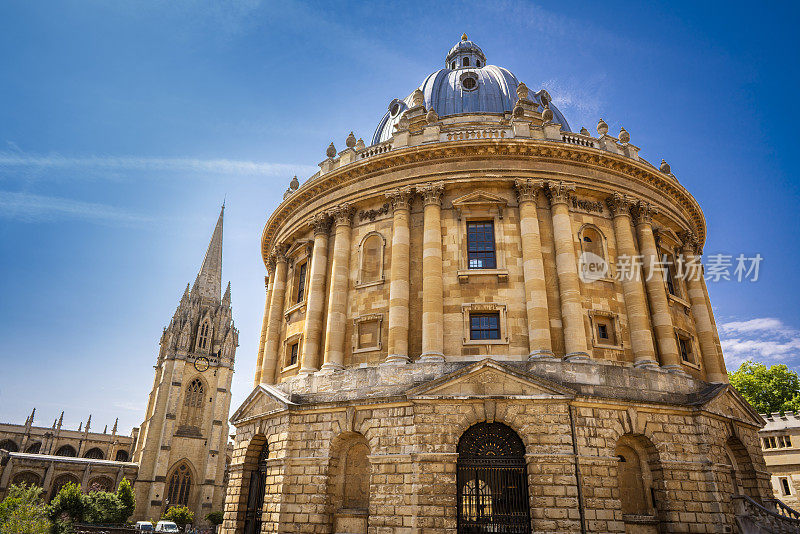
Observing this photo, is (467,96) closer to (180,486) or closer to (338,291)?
(338,291)

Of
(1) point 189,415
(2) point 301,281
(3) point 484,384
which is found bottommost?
(3) point 484,384

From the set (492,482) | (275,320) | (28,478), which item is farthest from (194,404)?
(492,482)

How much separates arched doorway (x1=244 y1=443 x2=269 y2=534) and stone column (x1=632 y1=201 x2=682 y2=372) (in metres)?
18.7

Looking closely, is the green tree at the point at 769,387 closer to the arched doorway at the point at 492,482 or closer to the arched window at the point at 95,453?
the arched doorway at the point at 492,482

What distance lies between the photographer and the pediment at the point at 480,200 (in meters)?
24.3

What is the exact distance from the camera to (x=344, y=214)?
87.5 ft

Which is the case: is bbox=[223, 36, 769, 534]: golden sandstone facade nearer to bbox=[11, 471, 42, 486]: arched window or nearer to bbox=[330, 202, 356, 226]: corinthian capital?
bbox=[330, 202, 356, 226]: corinthian capital

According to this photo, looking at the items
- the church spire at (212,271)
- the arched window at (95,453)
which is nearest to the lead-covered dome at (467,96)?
the church spire at (212,271)

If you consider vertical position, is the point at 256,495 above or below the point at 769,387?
below

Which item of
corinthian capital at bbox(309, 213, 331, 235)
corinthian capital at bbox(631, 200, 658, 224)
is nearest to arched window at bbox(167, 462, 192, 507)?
corinthian capital at bbox(309, 213, 331, 235)

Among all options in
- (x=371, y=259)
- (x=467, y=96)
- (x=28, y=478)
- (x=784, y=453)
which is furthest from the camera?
(x=28, y=478)

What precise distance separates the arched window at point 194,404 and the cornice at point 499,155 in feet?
194

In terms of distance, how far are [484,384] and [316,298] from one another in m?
10.3

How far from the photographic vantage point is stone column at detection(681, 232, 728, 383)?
26.2m
